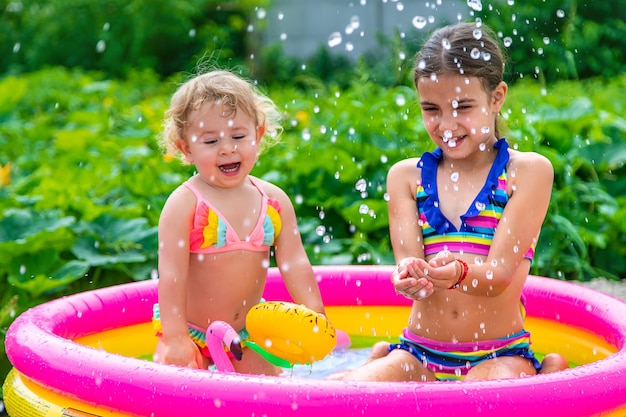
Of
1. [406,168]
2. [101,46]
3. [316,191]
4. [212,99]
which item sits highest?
[212,99]

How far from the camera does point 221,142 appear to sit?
2668mm

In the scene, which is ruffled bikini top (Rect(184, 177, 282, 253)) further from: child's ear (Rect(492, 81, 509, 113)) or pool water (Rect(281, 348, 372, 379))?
child's ear (Rect(492, 81, 509, 113))

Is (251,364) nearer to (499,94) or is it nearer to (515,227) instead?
(515,227)

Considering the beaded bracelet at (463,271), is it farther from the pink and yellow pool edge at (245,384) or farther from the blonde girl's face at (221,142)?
the blonde girl's face at (221,142)

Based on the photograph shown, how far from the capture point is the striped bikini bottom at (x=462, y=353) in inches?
105

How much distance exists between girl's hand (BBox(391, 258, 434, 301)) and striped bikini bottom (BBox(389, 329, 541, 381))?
0.37 meters

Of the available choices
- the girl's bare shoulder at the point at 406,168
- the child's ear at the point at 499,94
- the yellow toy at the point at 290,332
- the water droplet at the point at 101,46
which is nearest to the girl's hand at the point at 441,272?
the yellow toy at the point at 290,332

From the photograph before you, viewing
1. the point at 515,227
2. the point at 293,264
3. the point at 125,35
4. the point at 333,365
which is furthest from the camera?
the point at 125,35

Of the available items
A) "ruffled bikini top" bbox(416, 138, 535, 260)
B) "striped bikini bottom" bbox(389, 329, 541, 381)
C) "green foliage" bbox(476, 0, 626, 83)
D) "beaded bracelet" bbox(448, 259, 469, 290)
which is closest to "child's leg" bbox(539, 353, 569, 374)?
"striped bikini bottom" bbox(389, 329, 541, 381)

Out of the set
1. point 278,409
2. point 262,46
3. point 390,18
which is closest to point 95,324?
point 278,409

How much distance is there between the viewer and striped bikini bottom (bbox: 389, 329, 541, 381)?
8.77 feet

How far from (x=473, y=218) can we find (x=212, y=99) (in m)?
0.77

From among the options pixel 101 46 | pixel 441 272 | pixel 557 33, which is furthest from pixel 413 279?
pixel 101 46

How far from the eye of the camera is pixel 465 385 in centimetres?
204
